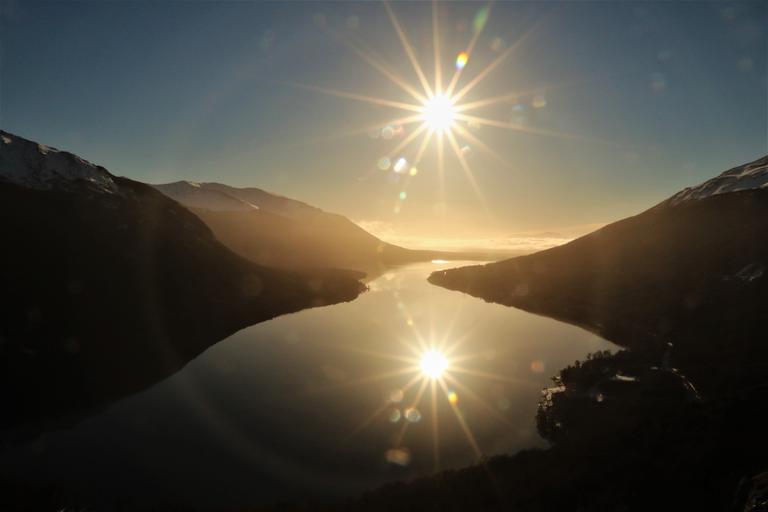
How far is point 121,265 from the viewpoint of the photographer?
7750 cm

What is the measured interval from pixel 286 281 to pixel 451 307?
200ft

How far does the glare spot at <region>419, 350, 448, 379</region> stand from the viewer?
5091 cm

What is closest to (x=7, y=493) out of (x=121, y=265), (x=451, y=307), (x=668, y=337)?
(x=121, y=265)

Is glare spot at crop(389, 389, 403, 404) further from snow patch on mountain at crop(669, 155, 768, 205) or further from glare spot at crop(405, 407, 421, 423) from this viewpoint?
snow patch on mountain at crop(669, 155, 768, 205)

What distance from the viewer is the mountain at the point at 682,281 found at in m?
48.0

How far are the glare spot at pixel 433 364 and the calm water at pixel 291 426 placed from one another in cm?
175

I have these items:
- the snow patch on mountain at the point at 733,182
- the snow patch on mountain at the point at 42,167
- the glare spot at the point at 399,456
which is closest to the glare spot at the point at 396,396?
the glare spot at the point at 399,456

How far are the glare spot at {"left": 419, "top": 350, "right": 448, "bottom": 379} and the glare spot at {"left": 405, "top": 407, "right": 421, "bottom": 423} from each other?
1179cm

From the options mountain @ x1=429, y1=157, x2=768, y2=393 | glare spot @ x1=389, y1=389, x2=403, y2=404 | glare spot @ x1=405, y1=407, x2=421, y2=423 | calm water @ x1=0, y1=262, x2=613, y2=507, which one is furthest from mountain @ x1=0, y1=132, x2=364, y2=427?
→ mountain @ x1=429, y1=157, x2=768, y2=393

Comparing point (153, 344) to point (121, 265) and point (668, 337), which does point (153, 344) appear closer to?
point (121, 265)

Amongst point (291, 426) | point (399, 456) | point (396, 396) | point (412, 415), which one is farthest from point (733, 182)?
point (291, 426)

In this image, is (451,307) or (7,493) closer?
(7,493)

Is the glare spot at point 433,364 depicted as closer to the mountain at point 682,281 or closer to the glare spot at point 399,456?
the glare spot at point 399,456

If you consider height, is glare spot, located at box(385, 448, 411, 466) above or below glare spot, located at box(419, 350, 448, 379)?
below
